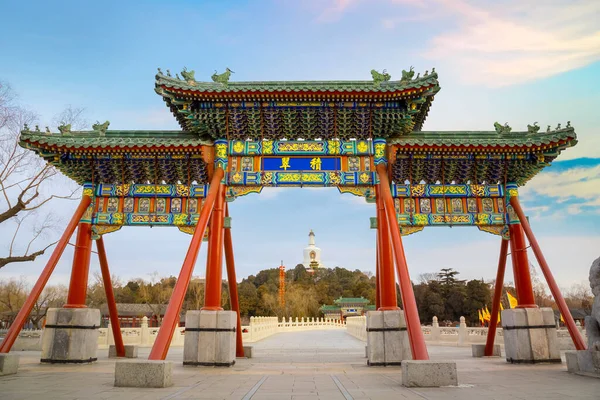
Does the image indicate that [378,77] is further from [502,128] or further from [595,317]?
[595,317]

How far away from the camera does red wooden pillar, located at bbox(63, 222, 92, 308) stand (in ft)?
39.8

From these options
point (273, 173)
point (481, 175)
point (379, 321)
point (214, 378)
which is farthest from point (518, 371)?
point (273, 173)

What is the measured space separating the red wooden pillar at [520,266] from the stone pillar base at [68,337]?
12.1 meters

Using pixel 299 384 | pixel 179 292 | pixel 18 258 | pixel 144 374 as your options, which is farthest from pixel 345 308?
pixel 144 374

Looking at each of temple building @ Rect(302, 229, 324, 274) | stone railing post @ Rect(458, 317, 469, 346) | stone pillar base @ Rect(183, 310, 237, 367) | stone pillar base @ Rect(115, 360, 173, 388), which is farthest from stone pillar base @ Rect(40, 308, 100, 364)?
temple building @ Rect(302, 229, 324, 274)

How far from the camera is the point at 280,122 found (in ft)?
41.2

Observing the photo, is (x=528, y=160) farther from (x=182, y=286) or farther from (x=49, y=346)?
(x=49, y=346)

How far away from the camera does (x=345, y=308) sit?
75125 millimetres

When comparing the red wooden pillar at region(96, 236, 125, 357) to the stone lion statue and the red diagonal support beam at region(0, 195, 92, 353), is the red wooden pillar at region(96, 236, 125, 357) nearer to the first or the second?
the red diagonal support beam at region(0, 195, 92, 353)

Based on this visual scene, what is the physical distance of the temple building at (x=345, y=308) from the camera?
7381cm

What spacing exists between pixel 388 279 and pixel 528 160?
5489 millimetres

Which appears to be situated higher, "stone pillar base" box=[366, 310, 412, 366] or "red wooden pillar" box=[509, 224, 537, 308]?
"red wooden pillar" box=[509, 224, 537, 308]

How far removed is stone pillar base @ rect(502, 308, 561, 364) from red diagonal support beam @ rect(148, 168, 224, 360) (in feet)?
28.3

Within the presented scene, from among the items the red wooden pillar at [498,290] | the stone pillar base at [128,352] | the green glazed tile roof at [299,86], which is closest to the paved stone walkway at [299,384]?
the red wooden pillar at [498,290]
